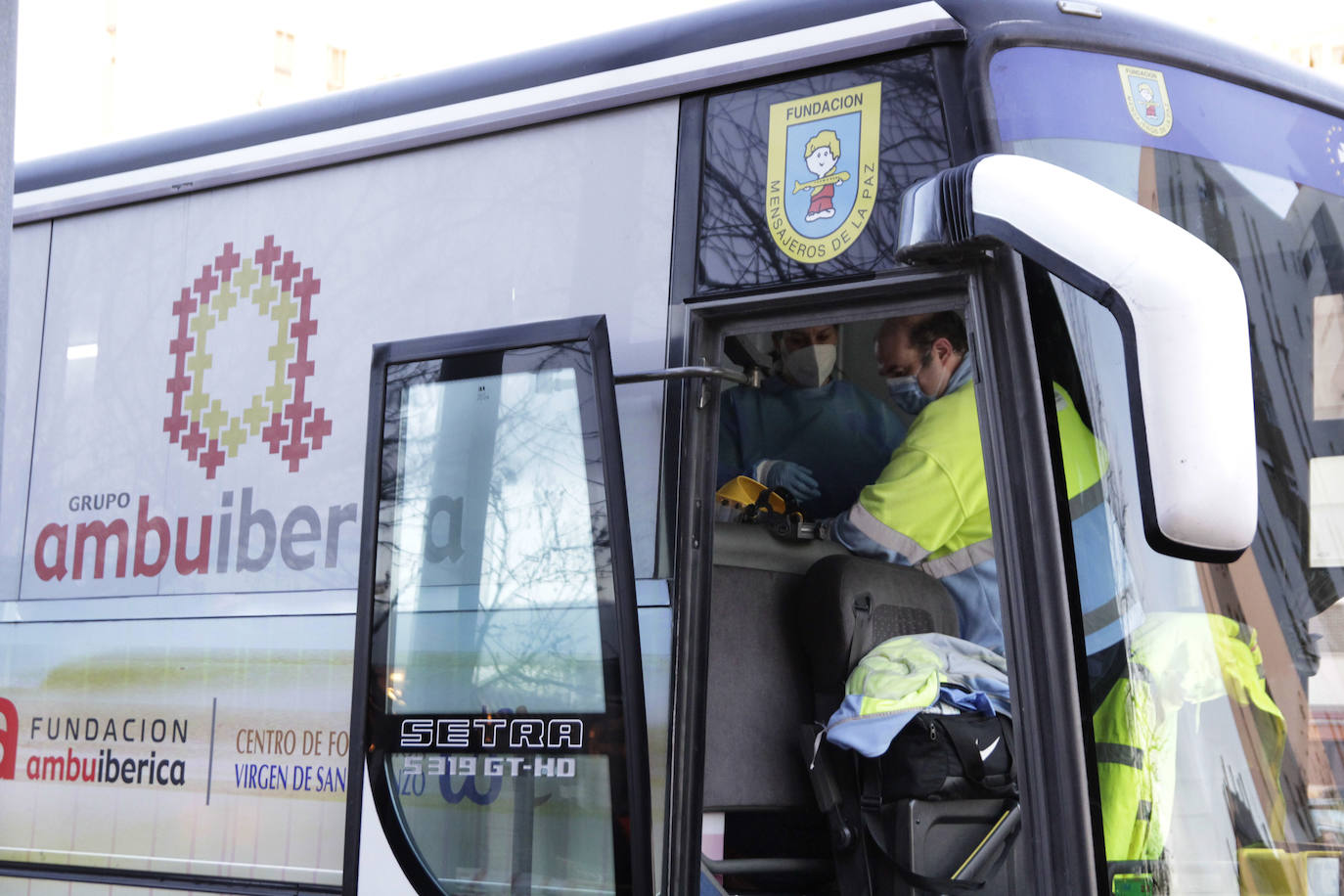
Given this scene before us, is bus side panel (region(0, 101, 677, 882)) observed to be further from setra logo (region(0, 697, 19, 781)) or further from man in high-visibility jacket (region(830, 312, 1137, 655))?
man in high-visibility jacket (region(830, 312, 1137, 655))

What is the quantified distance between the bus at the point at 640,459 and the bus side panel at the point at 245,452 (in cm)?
1

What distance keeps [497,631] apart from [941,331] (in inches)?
66.9

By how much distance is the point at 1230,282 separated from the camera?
2.43 metres

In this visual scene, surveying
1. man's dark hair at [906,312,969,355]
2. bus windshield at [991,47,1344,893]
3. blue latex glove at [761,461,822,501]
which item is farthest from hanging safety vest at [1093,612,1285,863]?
blue latex glove at [761,461,822,501]

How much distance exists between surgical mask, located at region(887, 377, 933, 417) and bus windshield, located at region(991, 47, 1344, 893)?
149 cm

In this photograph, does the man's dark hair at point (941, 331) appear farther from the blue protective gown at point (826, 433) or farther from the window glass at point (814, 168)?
the window glass at point (814, 168)

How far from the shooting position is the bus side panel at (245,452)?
3.57 m

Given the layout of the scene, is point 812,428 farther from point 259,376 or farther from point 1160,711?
point 1160,711

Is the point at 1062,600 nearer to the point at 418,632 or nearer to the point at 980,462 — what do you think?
the point at 980,462

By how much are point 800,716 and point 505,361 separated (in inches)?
58.3

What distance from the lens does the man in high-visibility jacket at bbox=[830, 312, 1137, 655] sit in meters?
2.85

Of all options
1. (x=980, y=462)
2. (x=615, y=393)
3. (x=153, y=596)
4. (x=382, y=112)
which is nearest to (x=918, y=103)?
(x=615, y=393)

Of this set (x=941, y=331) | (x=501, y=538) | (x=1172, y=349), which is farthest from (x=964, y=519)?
(x=1172, y=349)

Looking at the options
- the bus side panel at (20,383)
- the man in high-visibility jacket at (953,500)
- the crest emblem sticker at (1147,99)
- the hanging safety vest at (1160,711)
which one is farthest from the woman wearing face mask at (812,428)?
the bus side panel at (20,383)
